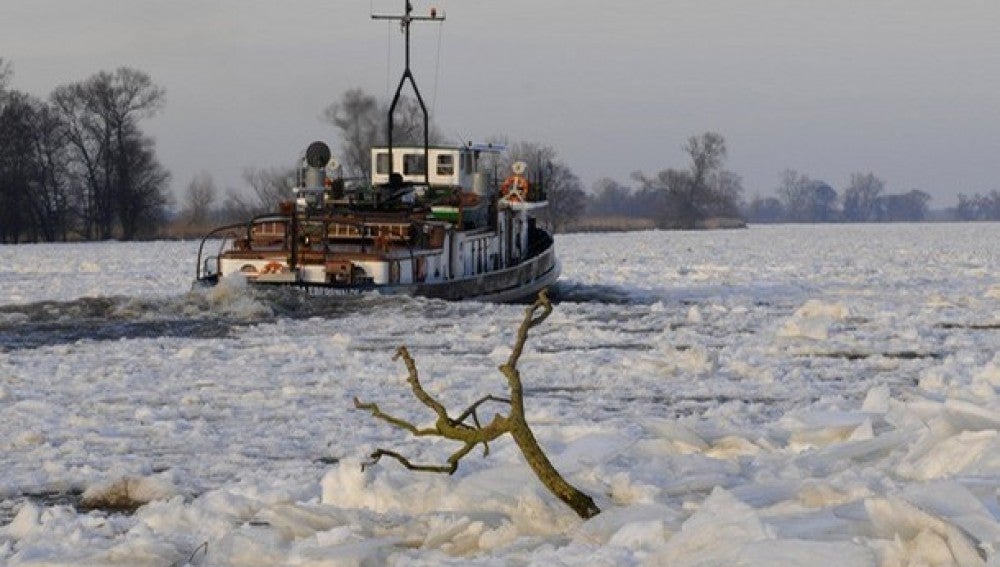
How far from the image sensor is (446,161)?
112 feet

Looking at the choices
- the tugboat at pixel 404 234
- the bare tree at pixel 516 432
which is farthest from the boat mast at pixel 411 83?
the bare tree at pixel 516 432

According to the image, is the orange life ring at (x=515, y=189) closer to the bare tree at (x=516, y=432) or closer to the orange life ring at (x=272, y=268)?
the orange life ring at (x=272, y=268)

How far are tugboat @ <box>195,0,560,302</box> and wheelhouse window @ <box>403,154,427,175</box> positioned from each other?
0.8 inches

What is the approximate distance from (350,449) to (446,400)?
9.76ft

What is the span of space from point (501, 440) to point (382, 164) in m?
25.6

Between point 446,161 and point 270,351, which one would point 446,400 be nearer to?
point 270,351

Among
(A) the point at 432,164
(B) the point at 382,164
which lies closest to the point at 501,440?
(A) the point at 432,164

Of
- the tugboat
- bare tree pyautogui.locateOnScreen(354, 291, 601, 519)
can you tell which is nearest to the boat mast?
the tugboat

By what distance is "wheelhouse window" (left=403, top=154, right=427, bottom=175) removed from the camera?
3428cm

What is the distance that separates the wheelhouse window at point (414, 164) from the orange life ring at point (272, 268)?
27.0 ft

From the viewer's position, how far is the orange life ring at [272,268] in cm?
2614

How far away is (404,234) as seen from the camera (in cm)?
2811

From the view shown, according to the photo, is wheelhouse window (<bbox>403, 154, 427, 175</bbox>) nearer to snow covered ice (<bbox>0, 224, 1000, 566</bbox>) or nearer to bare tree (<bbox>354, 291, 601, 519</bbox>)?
snow covered ice (<bbox>0, 224, 1000, 566</bbox>)

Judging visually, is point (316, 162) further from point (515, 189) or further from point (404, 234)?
point (515, 189)
